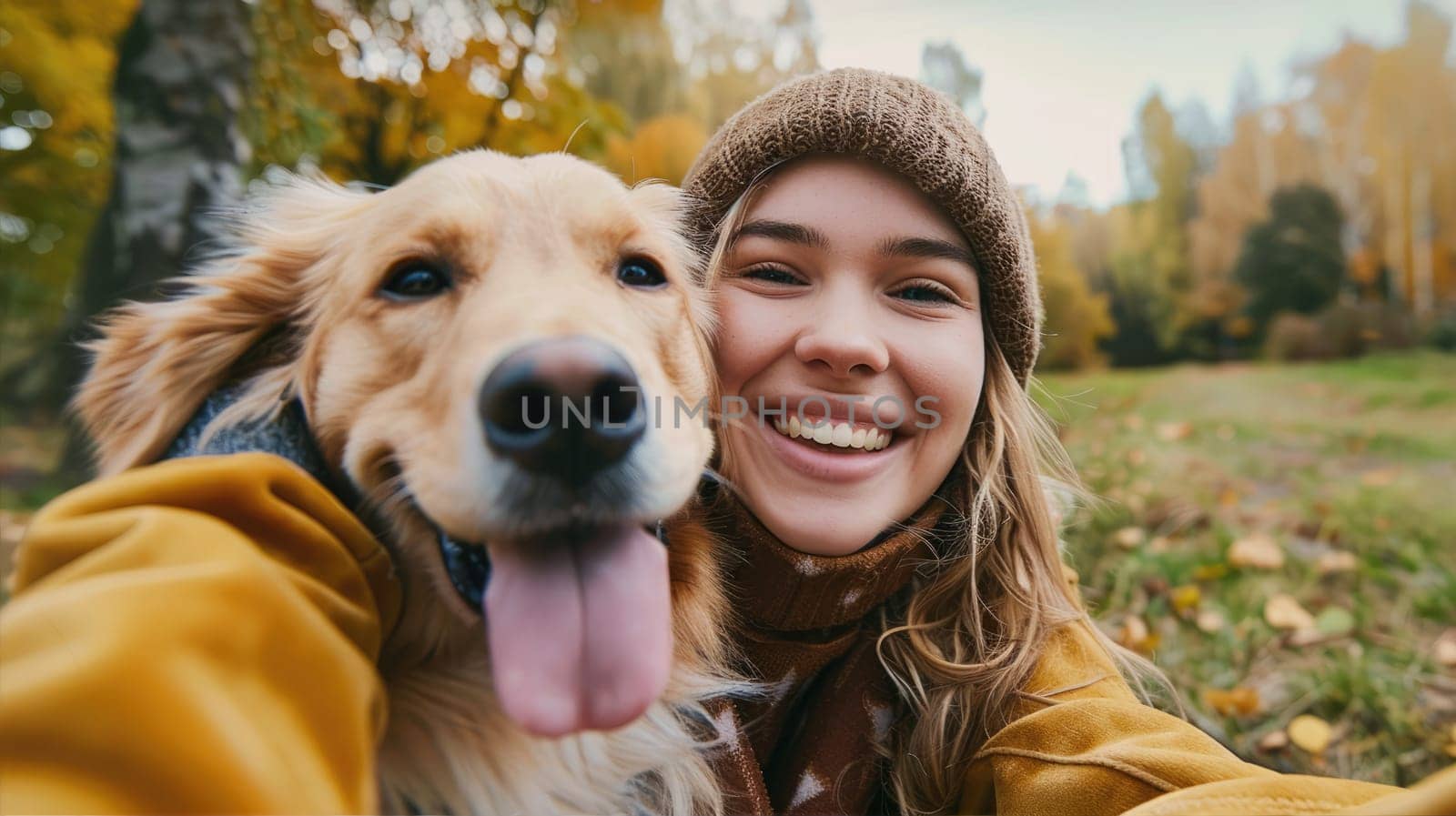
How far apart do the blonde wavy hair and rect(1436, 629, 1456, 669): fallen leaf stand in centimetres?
197

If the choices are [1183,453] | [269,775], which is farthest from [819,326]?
[1183,453]

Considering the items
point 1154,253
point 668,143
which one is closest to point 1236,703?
point 668,143

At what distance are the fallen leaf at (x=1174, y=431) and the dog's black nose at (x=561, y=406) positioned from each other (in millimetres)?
5598

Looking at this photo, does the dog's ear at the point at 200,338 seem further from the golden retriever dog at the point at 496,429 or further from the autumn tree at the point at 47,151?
the autumn tree at the point at 47,151

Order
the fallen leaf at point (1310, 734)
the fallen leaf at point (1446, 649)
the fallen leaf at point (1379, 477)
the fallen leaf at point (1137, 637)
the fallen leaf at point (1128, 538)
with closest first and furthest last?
1. the fallen leaf at point (1310, 734)
2. the fallen leaf at point (1446, 649)
3. the fallen leaf at point (1137, 637)
4. the fallen leaf at point (1128, 538)
5. the fallen leaf at point (1379, 477)

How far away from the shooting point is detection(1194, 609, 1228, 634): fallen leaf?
3.57 meters

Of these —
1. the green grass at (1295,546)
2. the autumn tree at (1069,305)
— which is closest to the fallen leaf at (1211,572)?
the green grass at (1295,546)

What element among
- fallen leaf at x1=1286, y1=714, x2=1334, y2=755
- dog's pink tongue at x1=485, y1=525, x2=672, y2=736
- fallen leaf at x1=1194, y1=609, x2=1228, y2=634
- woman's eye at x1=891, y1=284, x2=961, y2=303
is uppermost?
woman's eye at x1=891, y1=284, x2=961, y2=303

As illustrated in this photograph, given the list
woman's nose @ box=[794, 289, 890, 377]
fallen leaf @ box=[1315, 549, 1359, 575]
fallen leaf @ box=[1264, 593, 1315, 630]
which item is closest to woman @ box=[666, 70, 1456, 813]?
woman's nose @ box=[794, 289, 890, 377]

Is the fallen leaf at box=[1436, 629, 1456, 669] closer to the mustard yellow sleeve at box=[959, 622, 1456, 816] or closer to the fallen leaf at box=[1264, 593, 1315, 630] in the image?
the fallen leaf at box=[1264, 593, 1315, 630]

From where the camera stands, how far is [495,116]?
5.24m

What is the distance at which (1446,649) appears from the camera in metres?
3.32

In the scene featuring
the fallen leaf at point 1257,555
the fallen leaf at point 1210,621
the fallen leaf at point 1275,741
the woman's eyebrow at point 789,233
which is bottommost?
the fallen leaf at point 1275,741

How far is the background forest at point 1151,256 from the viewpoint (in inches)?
136
